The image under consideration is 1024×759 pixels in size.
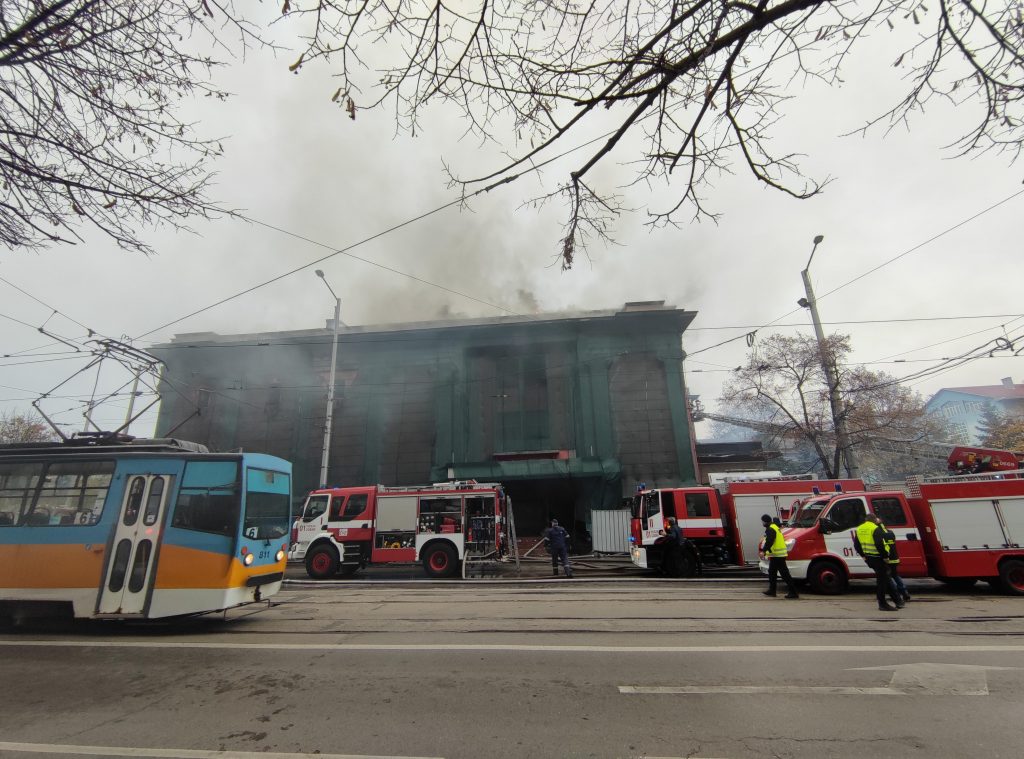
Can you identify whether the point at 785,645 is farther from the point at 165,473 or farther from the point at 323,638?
the point at 165,473

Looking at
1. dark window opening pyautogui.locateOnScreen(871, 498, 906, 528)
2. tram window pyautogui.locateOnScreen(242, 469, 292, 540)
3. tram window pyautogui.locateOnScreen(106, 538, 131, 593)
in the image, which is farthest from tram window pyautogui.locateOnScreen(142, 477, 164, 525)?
dark window opening pyautogui.locateOnScreen(871, 498, 906, 528)

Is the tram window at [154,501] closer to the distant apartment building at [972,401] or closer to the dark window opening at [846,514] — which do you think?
the dark window opening at [846,514]

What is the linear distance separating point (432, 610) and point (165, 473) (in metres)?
4.66

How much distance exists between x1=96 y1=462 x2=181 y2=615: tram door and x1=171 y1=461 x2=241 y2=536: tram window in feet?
0.66

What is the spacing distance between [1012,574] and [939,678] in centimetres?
797

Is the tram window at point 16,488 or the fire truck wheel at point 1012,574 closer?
the tram window at point 16,488

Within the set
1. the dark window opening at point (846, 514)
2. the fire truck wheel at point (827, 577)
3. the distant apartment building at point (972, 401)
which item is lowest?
the fire truck wheel at point (827, 577)

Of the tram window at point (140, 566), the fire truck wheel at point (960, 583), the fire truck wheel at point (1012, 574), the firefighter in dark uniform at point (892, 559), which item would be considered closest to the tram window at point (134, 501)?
the tram window at point (140, 566)

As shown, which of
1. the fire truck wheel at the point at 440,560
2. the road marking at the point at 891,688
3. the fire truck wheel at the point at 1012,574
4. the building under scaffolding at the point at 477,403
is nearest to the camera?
the road marking at the point at 891,688

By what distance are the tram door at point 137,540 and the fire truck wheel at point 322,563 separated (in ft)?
26.3

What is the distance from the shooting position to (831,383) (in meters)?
16.5

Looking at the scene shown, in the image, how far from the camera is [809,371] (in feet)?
58.1

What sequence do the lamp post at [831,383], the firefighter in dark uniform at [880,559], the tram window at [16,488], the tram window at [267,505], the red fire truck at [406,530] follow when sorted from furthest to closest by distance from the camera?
the lamp post at [831,383]
the red fire truck at [406,530]
the firefighter in dark uniform at [880,559]
the tram window at [267,505]
the tram window at [16,488]

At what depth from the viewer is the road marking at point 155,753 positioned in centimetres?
319
